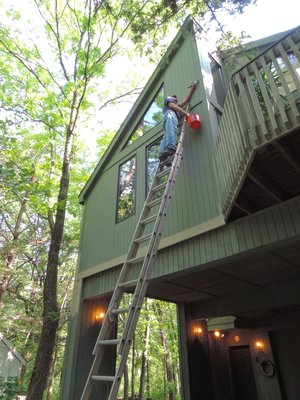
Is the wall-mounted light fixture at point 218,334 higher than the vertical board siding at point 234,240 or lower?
lower

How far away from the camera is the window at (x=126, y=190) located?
280 inches

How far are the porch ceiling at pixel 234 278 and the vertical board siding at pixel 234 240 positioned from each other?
30 centimetres

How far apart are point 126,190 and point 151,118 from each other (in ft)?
6.61

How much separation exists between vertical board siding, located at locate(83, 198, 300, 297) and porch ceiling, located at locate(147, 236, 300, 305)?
30 cm

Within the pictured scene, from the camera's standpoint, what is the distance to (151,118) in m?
7.79

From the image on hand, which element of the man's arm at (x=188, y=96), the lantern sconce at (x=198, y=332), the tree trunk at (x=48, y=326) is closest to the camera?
the man's arm at (x=188, y=96)

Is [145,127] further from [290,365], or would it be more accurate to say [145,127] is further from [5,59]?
[5,59]

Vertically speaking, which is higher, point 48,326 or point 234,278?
point 234,278

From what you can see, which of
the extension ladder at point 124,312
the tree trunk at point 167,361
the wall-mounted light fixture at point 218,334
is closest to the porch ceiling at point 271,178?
the extension ladder at point 124,312

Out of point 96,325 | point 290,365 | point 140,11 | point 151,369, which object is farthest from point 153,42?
point 151,369

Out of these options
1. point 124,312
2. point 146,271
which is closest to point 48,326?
point 124,312

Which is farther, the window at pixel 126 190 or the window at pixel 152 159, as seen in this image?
the window at pixel 126 190

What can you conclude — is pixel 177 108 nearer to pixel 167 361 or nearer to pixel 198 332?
pixel 198 332

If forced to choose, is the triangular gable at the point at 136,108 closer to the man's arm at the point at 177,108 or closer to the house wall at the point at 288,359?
the man's arm at the point at 177,108
